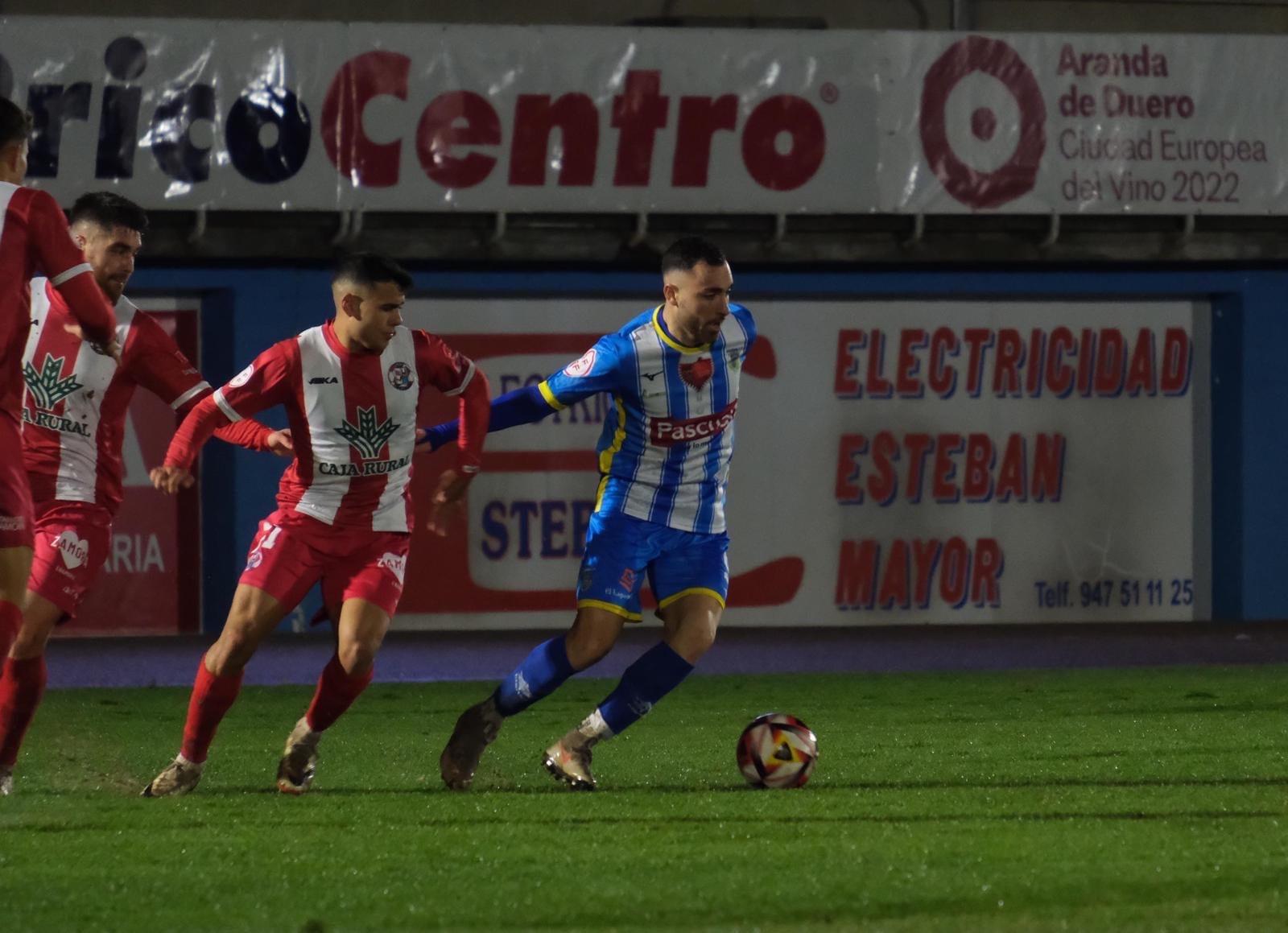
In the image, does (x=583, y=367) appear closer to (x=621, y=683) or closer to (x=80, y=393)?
(x=621, y=683)

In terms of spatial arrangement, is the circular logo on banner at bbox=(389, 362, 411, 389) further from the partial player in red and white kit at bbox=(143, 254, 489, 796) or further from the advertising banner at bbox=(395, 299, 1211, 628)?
the advertising banner at bbox=(395, 299, 1211, 628)

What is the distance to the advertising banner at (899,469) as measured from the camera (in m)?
14.3

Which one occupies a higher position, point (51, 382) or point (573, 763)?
point (51, 382)

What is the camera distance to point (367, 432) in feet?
21.1

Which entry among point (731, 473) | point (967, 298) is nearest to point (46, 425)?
point (731, 473)

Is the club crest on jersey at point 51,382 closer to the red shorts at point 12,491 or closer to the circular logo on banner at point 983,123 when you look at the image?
the red shorts at point 12,491

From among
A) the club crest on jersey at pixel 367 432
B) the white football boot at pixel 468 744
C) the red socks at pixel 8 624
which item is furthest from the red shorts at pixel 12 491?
the white football boot at pixel 468 744

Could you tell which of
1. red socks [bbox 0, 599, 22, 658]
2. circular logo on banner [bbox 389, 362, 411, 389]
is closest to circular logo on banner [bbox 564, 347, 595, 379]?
circular logo on banner [bbox 389, 362, 411, 389]

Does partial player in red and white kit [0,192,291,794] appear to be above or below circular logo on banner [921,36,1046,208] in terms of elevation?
below

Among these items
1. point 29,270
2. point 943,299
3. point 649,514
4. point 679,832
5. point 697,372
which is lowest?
point 679,832

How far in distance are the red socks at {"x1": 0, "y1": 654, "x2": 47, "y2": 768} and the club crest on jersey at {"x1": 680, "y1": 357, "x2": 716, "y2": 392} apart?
2.19 m

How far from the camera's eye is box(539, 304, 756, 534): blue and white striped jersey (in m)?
6.61

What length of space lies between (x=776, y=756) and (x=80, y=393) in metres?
2.48

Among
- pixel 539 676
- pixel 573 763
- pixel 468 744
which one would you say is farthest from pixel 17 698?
pixel 573 763
